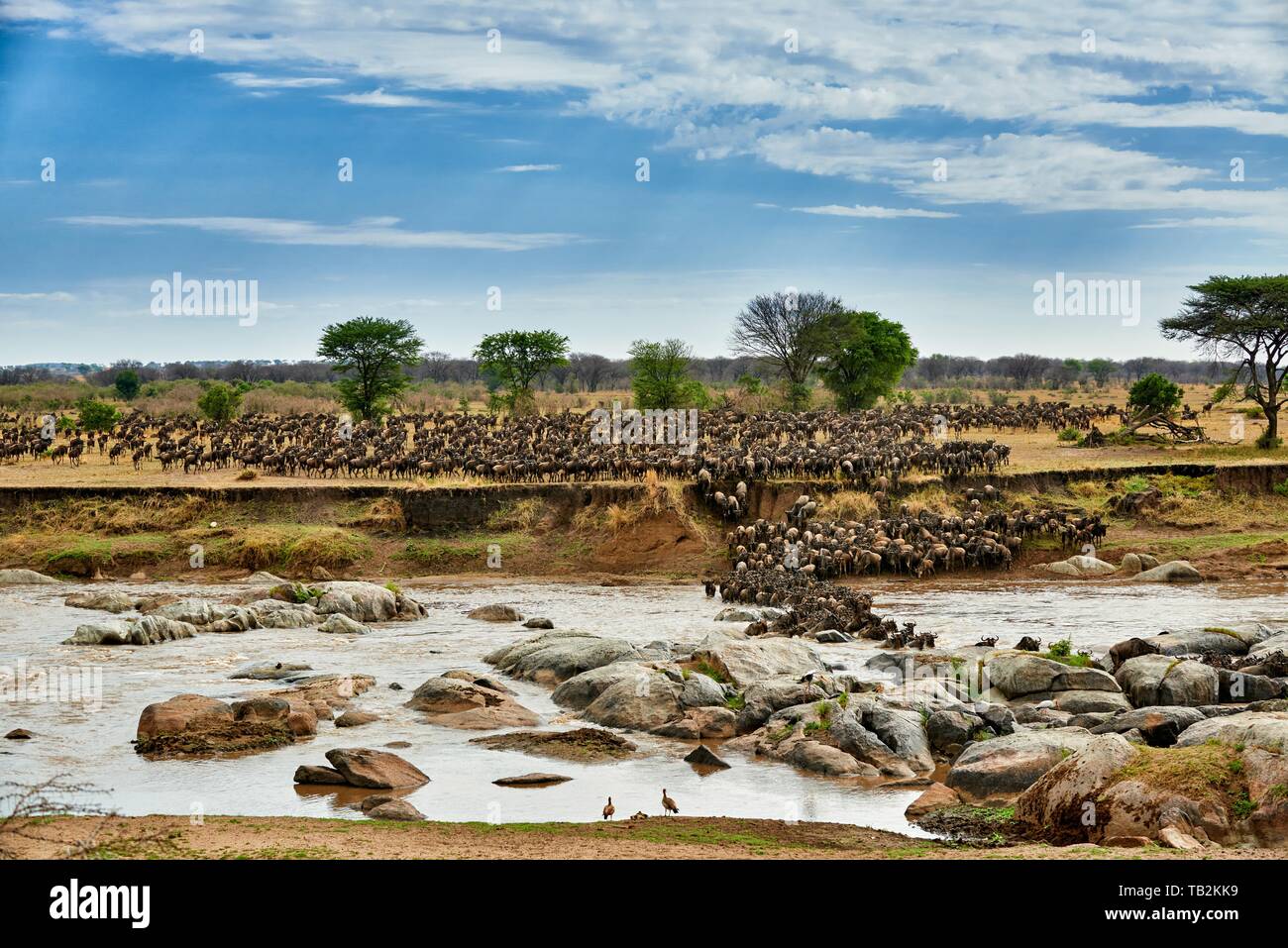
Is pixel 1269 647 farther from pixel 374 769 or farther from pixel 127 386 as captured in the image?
pixel 127 386

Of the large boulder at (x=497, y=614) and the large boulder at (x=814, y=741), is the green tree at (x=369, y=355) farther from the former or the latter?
the large boulder at (x=814, y=741)

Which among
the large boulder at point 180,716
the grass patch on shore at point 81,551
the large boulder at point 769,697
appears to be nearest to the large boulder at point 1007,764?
the large boulder at point 769,697

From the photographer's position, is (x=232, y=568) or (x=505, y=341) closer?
(x=232, y=568)

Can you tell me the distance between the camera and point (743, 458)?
4075 centimetres

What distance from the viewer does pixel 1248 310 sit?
48.3 meters

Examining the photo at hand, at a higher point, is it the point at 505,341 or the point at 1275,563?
the point at 505,341

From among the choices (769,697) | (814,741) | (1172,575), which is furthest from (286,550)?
(1172,575)

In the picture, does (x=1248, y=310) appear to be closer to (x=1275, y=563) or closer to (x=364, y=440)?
(x=1275, y=563)

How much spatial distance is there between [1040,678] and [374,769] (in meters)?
10.8

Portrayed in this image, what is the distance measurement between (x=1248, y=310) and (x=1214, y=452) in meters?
7.13

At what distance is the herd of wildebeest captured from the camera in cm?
3591

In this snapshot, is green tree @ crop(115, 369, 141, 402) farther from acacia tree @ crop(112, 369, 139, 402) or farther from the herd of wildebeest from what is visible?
the herd of wildebeest
